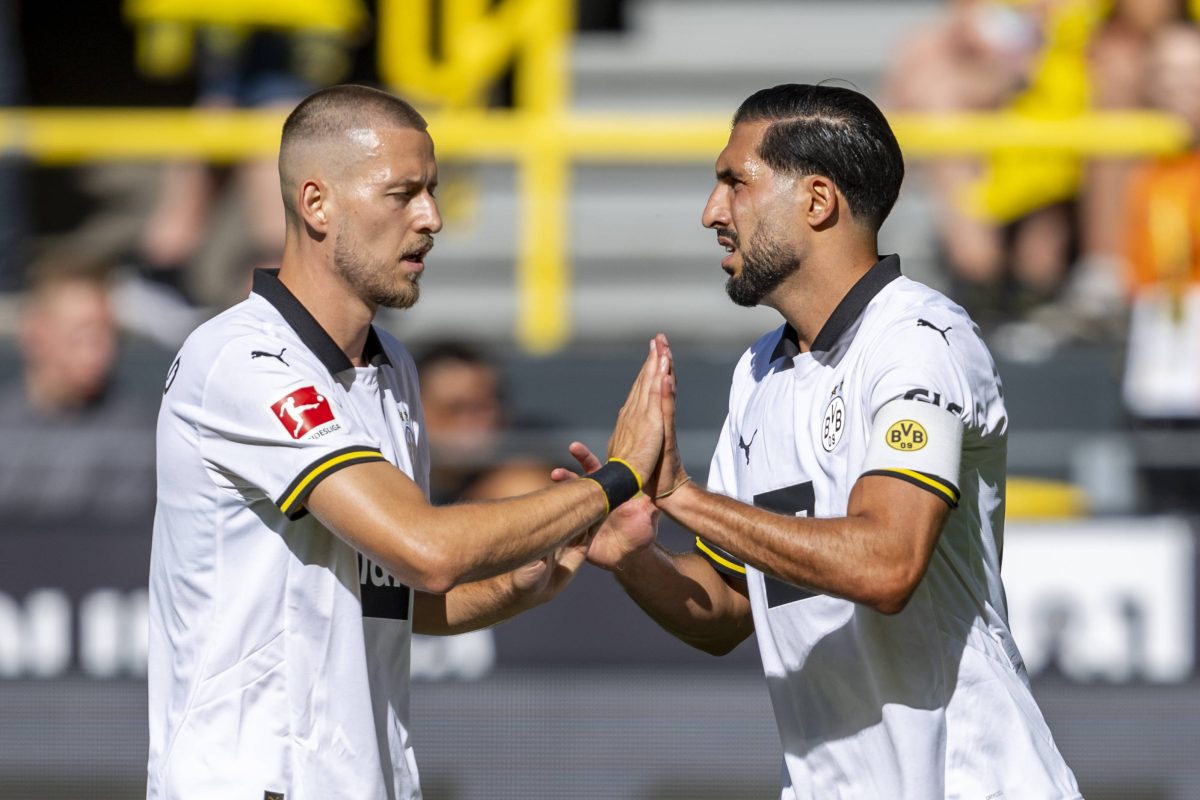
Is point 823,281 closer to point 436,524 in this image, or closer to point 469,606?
point 436,524

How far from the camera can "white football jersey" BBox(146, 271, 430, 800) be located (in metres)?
3.12

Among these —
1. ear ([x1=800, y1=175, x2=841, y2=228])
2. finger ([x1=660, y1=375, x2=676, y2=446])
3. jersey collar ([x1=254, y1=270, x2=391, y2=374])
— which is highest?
ear ([x1=800, y1=175, x2=841, y2=228])

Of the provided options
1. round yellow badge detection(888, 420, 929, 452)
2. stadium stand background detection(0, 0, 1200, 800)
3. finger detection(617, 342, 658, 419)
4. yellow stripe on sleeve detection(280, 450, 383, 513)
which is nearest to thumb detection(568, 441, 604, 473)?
finger detection(617, 342, 658, 419)

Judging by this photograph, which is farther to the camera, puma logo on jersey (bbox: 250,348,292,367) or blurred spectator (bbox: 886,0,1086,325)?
blurred spectator (bbox: 886,0,1086,325)

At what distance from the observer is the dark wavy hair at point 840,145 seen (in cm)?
333

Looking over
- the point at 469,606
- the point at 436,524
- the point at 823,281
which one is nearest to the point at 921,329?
the point at 823,281

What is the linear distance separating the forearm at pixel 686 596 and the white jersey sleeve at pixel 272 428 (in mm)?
735

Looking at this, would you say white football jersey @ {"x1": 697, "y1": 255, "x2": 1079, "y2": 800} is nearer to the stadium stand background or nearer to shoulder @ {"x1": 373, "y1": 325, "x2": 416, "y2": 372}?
shoulder @ {"x1": 373, "y1": 325, "x2": 416, "y2": 372}

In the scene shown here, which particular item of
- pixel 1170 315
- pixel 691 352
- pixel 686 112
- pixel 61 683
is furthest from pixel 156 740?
pixel 686 112

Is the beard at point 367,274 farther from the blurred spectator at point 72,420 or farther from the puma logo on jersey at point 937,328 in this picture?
the blurred spectator at point 72,420

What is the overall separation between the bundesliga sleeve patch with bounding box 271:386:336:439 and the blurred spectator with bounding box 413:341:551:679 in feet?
9.73

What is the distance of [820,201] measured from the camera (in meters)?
3.37

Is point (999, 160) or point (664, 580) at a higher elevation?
point (999, 160)

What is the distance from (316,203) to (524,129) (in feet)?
19.3
